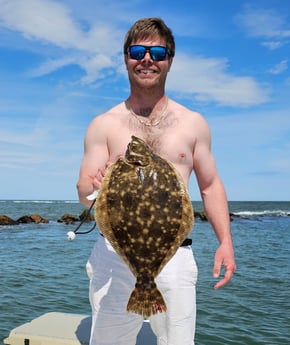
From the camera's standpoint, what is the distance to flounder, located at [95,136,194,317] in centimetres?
289

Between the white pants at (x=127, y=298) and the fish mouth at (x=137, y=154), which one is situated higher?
the fish mouth at (x=137, y=154)

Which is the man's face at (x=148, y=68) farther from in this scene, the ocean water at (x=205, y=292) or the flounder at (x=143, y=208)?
the ocean water at (x=205, y=292)

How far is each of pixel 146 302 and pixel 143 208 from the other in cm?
66

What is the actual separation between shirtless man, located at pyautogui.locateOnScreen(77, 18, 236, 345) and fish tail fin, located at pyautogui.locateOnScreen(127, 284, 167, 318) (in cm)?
74

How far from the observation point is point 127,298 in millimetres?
3855

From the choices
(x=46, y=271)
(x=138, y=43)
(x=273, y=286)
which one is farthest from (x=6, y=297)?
(x=138, y=43)

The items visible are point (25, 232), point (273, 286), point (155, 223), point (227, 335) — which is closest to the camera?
point (155, 223)

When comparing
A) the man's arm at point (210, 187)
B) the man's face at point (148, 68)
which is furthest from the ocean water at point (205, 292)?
the man's face at point (148, 68)

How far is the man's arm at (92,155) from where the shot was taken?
12.1 feet

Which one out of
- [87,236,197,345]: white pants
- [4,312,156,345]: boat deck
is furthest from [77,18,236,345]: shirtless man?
[4,312,156,345]: boat deck

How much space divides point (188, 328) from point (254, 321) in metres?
7.47

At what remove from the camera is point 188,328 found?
3.94 metres

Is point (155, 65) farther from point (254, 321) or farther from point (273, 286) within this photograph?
point (273, 286)

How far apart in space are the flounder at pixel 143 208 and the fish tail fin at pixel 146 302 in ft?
0.54
